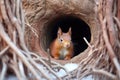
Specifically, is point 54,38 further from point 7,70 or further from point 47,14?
point 7,70

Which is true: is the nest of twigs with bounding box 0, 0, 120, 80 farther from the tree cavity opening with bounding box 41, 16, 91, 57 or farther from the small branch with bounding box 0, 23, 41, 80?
the tree cavity opening with bounding box 41, 16, 91, 57

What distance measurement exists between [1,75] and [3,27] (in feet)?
0.54

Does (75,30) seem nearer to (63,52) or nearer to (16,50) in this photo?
(63,52)

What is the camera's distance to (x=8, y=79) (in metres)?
1.12

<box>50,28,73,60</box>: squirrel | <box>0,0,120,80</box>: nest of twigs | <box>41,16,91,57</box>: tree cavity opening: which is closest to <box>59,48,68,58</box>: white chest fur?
<box>50,28,73,60</box>: squirrel

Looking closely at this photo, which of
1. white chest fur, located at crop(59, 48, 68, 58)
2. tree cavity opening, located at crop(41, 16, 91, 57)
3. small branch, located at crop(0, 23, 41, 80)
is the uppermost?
tree cavity opening, located at crop(41, 16, 91, 57)

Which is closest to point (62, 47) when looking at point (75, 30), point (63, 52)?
point (63, 52)

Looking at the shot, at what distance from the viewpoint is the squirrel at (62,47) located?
3902 millimetres

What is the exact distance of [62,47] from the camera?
3971 millimetres

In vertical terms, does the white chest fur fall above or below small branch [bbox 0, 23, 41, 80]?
above

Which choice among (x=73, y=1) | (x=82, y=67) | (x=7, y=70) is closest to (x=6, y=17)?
(x=7, y=70)

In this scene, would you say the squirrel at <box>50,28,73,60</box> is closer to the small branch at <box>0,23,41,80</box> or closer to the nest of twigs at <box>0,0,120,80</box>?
the nest of twigs at <box>0,0,120,80</box>

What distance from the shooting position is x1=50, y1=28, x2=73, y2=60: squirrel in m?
3.90

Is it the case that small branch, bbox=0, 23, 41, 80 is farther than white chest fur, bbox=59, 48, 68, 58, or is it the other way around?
white chest fur, bbox=59, 48, 68, 58
